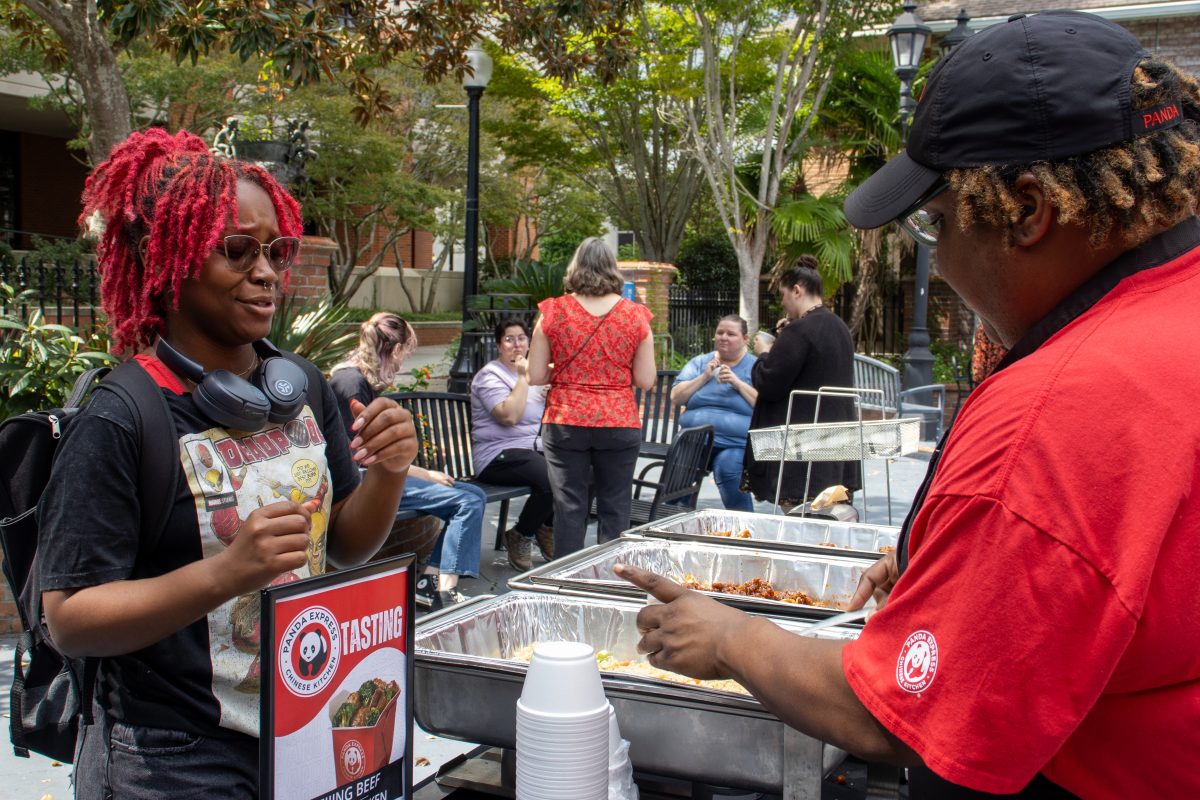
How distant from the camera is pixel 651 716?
226 centimetres

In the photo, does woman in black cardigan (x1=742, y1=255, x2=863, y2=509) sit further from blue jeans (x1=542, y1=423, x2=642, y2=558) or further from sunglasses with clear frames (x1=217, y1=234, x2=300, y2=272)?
sunglasses with clear frames (x1=217, y1=234, x2=300, y2=272)

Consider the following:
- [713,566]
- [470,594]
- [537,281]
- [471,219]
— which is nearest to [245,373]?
[713,566]

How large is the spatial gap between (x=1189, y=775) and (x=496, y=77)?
867 inches

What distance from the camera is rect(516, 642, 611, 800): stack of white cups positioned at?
1957 millimetres

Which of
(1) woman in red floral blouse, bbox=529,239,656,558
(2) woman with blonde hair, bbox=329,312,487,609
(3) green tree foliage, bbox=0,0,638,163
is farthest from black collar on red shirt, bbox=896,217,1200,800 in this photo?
(3) green tree foliage, bbox=0,0,638,163

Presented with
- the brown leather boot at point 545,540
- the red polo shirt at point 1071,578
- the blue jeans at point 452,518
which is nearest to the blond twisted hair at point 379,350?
the blue jeans at point 452,518

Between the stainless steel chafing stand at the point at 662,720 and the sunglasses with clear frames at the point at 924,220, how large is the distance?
0.99m

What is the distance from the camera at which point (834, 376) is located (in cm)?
663

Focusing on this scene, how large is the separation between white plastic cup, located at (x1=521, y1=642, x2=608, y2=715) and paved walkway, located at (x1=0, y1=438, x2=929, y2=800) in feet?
5.55

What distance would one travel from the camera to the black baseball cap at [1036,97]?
1.27m

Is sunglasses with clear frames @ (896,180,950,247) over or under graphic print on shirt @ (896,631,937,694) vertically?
over

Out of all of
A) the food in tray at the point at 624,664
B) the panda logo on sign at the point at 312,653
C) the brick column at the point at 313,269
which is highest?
the brick column at the point at 313,269

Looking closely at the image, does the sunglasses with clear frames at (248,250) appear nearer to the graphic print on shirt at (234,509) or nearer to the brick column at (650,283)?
the graphic print on shirt at (234,509)

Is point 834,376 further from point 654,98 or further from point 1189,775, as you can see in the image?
point 654,98
